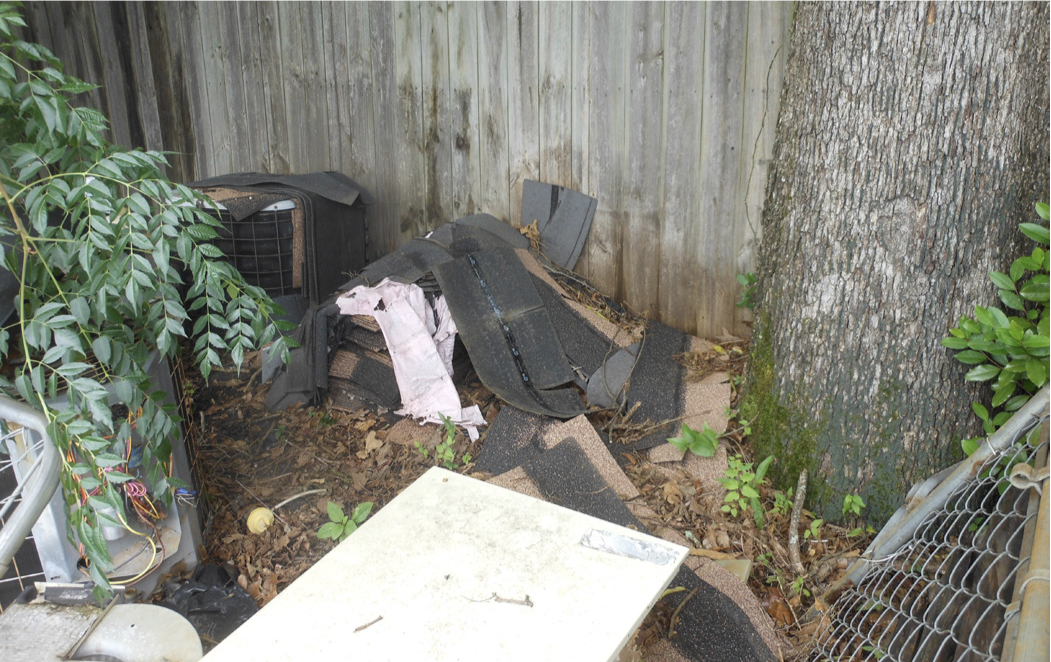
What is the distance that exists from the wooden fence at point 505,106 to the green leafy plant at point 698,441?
3.20 ft

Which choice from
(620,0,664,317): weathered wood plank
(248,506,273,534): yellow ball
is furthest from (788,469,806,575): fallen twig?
(248,506,273,534): yellow ball

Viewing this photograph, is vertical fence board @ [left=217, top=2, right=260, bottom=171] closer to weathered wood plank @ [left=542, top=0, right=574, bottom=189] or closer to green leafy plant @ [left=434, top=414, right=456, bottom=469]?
weathered wood plank @ [left=542, top=0, right=574, bottom=189]

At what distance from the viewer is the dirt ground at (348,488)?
8.40 feet

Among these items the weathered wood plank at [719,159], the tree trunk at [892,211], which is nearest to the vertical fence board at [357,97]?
the weathered wood plank at [719,159]

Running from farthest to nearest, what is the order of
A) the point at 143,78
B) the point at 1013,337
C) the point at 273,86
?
the point at 143,78, the point at 273,86, the point at 1013,337

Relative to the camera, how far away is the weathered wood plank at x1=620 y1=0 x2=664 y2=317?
3.60 metres

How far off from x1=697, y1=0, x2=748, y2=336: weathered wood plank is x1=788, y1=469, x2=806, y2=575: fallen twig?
1215mm

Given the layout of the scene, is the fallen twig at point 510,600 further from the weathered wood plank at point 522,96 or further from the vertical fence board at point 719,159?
the weathered wood plank at point 522,96

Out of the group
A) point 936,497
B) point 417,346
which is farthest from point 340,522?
point 936,497

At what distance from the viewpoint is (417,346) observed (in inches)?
138

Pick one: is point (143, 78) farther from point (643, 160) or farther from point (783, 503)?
point (783, 503)

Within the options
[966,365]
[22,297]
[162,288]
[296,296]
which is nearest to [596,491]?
[966,365]

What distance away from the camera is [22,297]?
6.26ft

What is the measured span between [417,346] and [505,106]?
144cm
